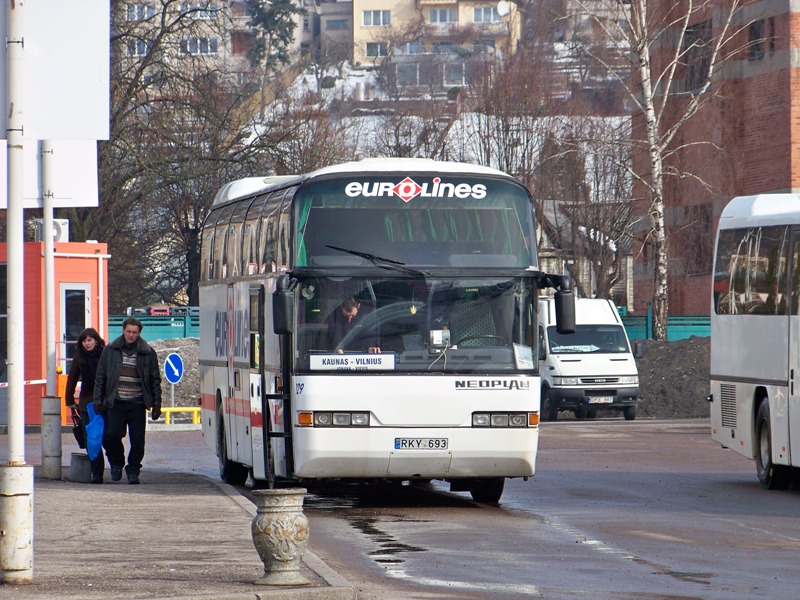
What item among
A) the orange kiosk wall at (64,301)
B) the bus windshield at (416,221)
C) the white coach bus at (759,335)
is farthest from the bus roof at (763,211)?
the orange kiosk wall at (64,301)

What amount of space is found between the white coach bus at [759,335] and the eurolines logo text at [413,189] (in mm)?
3932

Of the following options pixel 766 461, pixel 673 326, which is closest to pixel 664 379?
pixel 673 326

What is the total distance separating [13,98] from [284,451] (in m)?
6.42

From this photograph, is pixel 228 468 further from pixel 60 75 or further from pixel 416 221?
pixel 60 75

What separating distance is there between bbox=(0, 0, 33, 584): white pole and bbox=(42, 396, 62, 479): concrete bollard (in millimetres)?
8886

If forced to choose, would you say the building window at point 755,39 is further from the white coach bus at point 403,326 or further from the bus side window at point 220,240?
the white coach bus at point 403,326

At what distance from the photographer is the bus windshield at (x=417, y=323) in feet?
49.3

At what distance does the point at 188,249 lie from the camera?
51.7 meters

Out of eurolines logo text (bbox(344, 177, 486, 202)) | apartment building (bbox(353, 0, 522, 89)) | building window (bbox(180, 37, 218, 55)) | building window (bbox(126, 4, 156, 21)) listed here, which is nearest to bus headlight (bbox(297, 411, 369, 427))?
eurolines logo text (bbox(344, 177, 486, 202))

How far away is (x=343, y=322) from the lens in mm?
15133

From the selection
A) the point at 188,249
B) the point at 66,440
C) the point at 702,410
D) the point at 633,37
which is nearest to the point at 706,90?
the point at 633,37

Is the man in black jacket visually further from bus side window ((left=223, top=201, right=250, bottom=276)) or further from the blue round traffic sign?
the blue round traffic sign

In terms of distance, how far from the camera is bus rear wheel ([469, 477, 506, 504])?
16.2 meters

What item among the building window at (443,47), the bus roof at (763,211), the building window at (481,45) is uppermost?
the building window at (443,47)
